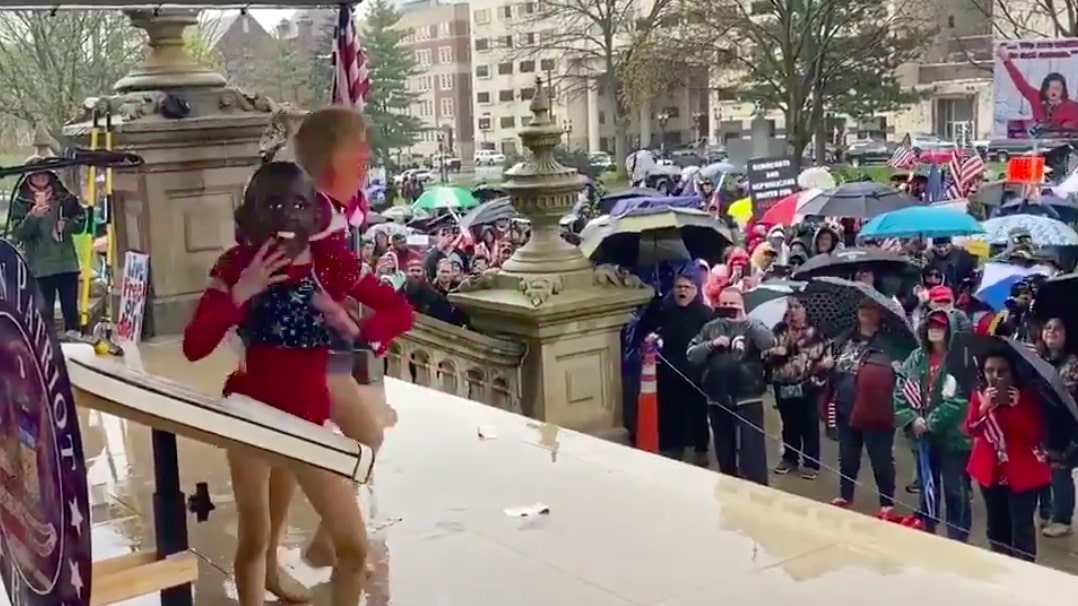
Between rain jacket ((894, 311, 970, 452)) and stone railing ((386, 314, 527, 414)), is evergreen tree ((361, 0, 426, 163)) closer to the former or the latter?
stone railing ((386, 314, 527, 414))

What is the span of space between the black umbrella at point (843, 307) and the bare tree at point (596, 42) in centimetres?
3892

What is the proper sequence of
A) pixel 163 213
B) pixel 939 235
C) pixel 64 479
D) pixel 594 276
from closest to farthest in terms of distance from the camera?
pixel 64 479 < pixel 594 276 < pixel 163 213 < pixel 939 235

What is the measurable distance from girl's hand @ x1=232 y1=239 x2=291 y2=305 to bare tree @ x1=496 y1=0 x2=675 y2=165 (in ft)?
147

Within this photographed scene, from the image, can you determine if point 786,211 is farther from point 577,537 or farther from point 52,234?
point 577,537

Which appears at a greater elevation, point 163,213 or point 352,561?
point 163,213

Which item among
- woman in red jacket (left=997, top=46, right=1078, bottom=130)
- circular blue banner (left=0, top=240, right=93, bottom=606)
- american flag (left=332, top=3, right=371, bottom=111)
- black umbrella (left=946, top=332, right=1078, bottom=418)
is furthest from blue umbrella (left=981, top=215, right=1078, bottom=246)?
circular blue banner (left=0, top=240, right=93, bottom=606)

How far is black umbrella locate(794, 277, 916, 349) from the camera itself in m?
8.73

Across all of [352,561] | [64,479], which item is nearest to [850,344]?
[352,561]

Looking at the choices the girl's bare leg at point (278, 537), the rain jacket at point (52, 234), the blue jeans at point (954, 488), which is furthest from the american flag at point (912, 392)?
the rain jacket at point (52, 234)

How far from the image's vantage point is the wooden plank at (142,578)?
3119 millimetres

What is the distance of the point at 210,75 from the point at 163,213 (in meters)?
1.11

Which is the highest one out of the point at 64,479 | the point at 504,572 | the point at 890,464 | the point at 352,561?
the point at 64,479

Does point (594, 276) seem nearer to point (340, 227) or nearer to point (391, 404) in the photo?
point (391, 404)

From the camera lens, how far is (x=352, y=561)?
13.4 feet
